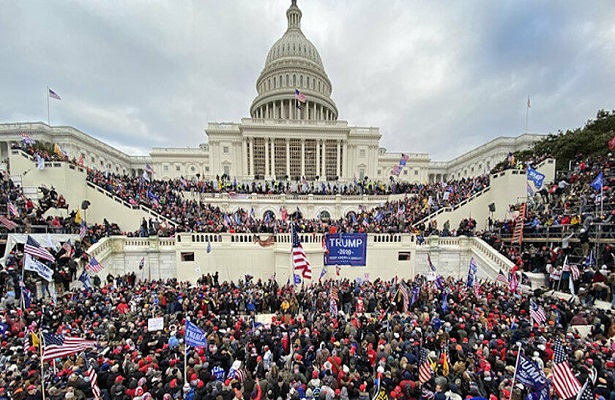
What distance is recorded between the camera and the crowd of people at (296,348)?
20.0 ft

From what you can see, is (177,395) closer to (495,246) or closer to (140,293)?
(140,293)

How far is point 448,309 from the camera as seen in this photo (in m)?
10.8

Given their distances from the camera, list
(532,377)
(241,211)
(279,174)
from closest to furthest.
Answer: (532,377), (241,211), (279,174)

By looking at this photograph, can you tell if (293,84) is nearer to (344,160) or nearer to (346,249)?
(344,160)

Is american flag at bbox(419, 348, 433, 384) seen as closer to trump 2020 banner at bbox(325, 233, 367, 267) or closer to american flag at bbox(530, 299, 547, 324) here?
american flag at bbox(530, 299, 547, 324)

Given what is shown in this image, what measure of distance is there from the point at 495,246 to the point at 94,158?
79.4 m

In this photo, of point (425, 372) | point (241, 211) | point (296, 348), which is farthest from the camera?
point (241, 211)

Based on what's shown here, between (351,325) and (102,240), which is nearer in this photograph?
(351,325)

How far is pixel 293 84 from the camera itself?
6612cm

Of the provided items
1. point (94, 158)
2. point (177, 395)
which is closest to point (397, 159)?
point (177, 395)

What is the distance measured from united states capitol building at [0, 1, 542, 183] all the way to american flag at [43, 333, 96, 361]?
3315 centimetres

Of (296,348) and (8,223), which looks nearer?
(296,348)

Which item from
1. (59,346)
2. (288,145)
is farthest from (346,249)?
(288,145)

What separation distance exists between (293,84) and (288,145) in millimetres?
24671
